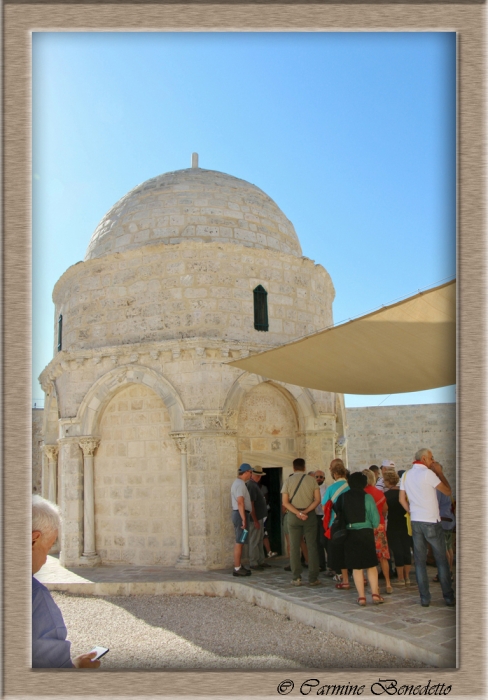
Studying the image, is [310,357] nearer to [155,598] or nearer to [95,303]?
[155,598]

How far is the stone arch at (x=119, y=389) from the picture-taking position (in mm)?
8429

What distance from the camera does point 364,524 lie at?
5637 mm

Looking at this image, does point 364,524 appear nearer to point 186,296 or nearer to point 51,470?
point 186,296

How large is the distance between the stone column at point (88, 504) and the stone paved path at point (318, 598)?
7.6 inches

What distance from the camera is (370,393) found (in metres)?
7.32

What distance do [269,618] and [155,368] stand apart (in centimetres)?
389

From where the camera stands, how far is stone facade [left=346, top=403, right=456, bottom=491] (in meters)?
21.6

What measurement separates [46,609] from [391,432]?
790 inches

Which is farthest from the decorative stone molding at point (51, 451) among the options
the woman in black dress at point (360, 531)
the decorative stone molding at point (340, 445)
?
the woman in black dress at point (360, 531)

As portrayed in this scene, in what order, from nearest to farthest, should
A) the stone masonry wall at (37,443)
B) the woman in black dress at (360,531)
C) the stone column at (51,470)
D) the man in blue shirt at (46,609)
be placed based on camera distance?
1. the man in blue shirt at (46,609)
2. the woman in black dress at (360,531)
3. the stone column at (51,470)
4. the stone masonry wall at (37,443)

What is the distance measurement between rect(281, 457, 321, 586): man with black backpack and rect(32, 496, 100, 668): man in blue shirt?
12.6 ft

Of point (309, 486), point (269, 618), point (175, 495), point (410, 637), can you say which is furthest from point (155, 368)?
point (410, 637)

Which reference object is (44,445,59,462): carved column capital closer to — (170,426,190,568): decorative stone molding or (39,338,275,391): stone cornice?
(39,338,275,391): stone cornice

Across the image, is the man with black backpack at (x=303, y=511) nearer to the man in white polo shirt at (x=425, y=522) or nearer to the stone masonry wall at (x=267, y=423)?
the man in white polo shirt at (x=425, y=522)
